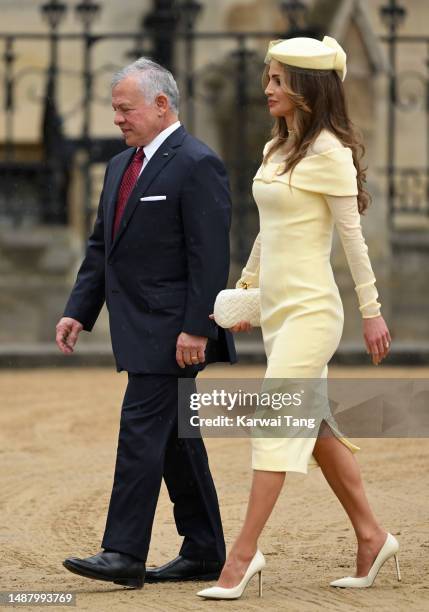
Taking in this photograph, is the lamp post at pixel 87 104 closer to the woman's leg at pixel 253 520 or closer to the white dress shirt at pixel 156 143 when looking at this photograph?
the white dress shirt at pixel 156 143

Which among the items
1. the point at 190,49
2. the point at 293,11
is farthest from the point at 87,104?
the point at 293,11

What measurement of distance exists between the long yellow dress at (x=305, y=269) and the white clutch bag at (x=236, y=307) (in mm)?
93

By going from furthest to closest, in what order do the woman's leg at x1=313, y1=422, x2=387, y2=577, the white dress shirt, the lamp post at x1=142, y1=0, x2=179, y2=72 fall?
the lamp post at x1=142, y1=0, x2=179, y2=72 → the white dress shirt → the woman's leg at x1=313, y1=422, x2=387, y2=577

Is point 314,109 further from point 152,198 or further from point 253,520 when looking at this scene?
point 253,520

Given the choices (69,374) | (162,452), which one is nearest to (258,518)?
(162,452)

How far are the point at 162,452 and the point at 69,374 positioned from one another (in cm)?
675

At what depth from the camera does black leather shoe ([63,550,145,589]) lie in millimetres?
6031

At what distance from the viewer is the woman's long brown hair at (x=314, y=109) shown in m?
5.93

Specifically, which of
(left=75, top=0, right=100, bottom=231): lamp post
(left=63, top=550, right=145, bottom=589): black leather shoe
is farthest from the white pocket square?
(left=75, top=0, right=100, bottom=231): lamp post

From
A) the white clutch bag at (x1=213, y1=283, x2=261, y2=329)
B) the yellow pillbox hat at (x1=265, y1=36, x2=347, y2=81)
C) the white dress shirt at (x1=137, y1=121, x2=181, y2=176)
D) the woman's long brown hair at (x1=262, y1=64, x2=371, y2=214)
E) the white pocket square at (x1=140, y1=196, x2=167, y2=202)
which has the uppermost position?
the yellow pillbox hat at (x1=265, y1=36, x2=347, y2=81)

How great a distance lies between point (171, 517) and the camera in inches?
299

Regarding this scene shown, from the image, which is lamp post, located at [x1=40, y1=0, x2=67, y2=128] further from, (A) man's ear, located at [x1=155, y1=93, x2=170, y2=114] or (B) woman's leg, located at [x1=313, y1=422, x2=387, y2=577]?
(B) woman's leg, located at [x1=313, y1=422, x2=387, y2=577]

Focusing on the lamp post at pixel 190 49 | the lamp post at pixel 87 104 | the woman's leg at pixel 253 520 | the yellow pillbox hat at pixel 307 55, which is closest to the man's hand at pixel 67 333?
the woman's leg at pixel 253 520

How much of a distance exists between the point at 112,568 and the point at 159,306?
0.87 meters
